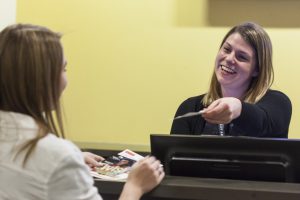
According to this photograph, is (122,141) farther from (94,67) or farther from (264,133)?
(264,133)

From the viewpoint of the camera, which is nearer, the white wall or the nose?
the nose

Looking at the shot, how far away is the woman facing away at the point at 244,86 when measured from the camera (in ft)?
5.22

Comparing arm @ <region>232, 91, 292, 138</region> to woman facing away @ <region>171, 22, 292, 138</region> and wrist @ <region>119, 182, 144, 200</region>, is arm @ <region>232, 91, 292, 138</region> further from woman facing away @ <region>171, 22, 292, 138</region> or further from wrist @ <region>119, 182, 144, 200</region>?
wrist @ <region>119, 182, 144, 200</region>

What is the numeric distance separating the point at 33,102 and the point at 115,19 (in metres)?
1.51

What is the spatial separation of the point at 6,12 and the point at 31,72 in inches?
49.3

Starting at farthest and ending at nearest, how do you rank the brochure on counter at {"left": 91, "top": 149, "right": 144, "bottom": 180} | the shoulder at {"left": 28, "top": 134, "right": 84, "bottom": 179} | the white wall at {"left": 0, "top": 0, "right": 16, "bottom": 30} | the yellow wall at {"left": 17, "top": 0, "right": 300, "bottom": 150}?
the yellow wall at {"left": 17, "top": 0, "right": 300, "bottom": 150} → the white wall at {"left": 0, "top": 0, "right": 16, "bottom": 30} → the brochure on counter at {"left": 91, "top": 149, "right": 144, "bottom": 180} → the shoulder at {"left": 28, "top": 134, "right": 84, "bottom": 179}

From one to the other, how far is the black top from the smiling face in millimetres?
115

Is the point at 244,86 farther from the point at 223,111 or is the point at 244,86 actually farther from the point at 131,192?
the point at 131,192

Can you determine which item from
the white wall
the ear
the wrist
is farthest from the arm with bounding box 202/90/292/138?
the white wall

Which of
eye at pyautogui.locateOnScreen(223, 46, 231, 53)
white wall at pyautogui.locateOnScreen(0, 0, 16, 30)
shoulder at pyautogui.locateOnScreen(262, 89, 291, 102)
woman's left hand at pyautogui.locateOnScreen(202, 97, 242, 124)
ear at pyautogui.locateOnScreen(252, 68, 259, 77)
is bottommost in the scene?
shoulder at pyautogui.locateOnScreen(262, 89, 291, 102)

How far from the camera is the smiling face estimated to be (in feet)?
5.76

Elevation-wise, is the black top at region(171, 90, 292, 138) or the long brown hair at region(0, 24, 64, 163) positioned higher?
the long brown hair at region(0, 24, 64, 163)

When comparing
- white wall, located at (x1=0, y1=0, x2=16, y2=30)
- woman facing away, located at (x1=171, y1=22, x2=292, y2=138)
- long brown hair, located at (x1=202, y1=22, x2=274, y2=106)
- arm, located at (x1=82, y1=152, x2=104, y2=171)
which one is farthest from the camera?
white wall, located at (x1=0, y1=0, x2=16, y2=30)

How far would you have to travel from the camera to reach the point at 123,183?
1.14 meters
